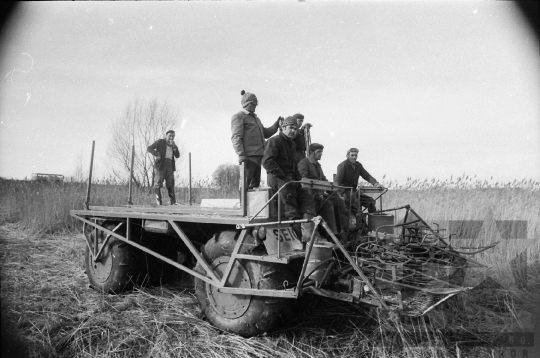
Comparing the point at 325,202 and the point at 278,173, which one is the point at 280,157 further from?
the point at 325,202

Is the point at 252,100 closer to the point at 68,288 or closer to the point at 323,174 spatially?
the point at 323,174

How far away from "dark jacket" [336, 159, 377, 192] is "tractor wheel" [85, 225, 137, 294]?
4010 millimetres

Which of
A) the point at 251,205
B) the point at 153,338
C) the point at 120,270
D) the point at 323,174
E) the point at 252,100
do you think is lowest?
the point at 153,338

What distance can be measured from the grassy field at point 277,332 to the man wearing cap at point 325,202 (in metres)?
1.06

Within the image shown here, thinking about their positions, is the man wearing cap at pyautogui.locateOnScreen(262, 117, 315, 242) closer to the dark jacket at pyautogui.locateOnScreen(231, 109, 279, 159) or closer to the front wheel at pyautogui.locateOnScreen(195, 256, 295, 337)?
the dark jacket at pyautogui.locateOnScreen(231, 109, 279, 159)

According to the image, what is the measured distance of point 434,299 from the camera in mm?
3529

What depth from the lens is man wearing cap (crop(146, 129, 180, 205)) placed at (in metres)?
8.16

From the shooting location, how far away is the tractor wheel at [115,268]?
17.6 ft

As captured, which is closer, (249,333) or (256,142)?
(249,333)

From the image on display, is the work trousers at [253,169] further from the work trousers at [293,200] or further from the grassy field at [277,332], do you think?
the grassy field at [277,332]

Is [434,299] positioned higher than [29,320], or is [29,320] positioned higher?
[434,299]

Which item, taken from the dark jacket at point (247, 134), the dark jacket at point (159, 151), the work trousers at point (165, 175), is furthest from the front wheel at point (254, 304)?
the dark jacket at point (159, 151)

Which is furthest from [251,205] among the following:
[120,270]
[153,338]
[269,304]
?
[120,270]

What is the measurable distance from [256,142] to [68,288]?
369 centimetres
